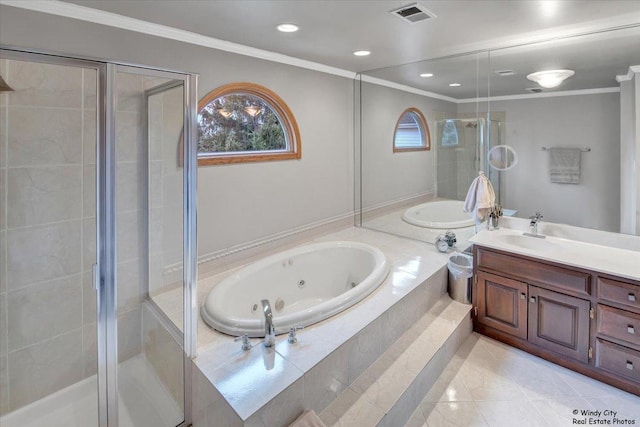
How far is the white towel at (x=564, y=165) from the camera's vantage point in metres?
2.68

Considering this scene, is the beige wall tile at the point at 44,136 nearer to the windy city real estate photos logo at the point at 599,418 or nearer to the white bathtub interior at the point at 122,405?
the white bathtub interior at the point at 122,405

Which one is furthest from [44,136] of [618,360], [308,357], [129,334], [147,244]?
[618,360]

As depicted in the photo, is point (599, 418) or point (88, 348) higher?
point (88, 348)

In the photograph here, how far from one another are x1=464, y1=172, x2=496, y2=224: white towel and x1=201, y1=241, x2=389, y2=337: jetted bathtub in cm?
96

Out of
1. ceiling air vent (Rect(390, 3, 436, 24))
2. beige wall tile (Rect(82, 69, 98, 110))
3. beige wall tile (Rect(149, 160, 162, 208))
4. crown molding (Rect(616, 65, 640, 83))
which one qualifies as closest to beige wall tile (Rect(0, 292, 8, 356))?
beige wall tile (Rect(149, 160, 162, 208))

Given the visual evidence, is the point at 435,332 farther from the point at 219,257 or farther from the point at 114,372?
the point at 114,372

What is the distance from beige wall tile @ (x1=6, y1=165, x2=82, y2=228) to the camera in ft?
6.48

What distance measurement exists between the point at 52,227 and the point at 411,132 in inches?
136

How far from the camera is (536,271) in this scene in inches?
96.2

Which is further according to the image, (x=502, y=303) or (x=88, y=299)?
(x=502, y=303)

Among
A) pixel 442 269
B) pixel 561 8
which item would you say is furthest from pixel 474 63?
pixel 442 269

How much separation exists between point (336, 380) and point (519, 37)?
274 centimetres

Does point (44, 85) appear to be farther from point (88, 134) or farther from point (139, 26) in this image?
point (139, 26)

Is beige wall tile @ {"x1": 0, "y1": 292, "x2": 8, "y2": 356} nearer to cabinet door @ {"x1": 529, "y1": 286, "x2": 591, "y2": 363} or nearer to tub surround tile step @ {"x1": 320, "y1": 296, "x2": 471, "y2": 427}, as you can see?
tub surround tile step @ {"x1": 320, "y1": 296, "x2": 471, "y2": 427}
